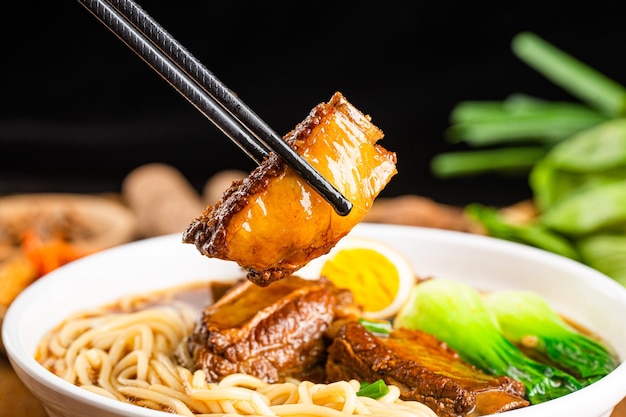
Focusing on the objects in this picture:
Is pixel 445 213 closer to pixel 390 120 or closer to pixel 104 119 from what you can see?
pixel 390 120

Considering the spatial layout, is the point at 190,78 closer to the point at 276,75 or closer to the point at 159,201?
the point at 159,201

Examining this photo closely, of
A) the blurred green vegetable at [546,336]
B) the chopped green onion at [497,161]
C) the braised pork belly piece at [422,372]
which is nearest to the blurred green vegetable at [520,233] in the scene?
the blurred green vegetable at [546,336]

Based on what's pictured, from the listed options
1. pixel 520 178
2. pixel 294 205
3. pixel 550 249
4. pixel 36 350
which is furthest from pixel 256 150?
pixel 520 178

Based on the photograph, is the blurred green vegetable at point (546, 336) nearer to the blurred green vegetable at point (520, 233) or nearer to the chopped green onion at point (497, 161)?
the blurred green vegetable at point (520, 233)

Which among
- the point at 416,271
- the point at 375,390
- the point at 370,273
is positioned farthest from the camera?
the point at 416,271

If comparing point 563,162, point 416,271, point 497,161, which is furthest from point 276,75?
point 416,271

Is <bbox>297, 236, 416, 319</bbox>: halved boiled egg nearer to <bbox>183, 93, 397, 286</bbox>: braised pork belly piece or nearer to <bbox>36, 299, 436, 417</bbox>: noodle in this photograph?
<bbox>36, 299, 436, 417</bbox>: noodle
